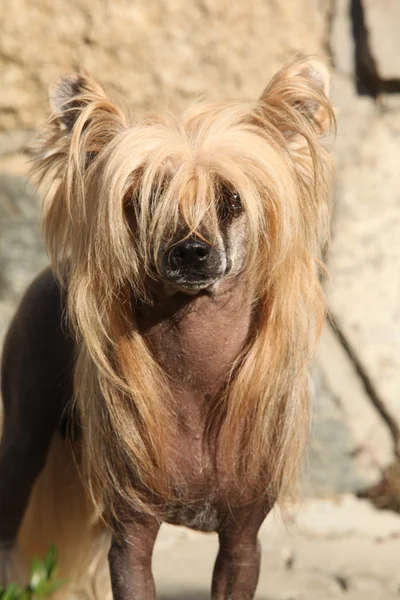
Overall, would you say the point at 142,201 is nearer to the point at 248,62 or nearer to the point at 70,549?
the point at 70,549

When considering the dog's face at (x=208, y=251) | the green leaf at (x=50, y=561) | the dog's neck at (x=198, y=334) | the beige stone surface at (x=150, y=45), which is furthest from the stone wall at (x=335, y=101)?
the dog's face at (x=208, y=251)

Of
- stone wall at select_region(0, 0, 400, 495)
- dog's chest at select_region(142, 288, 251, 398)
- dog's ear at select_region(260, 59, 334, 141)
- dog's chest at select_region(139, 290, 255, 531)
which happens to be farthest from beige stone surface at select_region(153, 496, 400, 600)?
dog's ear at select_region(260, 59, 334, 141)

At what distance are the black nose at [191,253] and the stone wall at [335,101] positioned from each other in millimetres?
1910

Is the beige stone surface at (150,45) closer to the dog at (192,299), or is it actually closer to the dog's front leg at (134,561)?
the dog at (192,299)

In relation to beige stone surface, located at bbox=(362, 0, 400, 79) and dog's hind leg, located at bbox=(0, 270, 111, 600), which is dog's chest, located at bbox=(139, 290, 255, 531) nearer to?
dog's hind leg, located at bbox=(0, 270, 111, 600)

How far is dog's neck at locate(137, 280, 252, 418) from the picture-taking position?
7.22 feet

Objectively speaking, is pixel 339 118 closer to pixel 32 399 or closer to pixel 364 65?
pixel 364 65

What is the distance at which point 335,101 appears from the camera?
3881 millimetres

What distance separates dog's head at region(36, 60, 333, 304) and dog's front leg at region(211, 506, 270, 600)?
0.54 m

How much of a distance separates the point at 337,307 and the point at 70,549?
5.01 feet

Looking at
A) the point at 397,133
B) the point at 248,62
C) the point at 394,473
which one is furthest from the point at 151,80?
the point at 394,473

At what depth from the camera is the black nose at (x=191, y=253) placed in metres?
2.00

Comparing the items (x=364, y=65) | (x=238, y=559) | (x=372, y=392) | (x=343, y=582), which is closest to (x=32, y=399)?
(x=238, y=559)

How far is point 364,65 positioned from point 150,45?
0.86 metres
